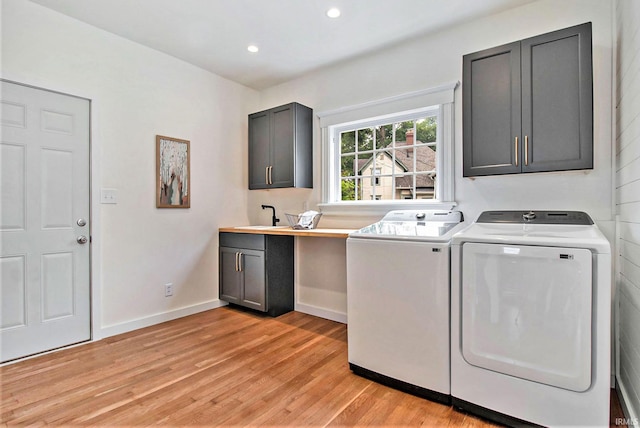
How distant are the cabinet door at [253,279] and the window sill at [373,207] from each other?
836mm

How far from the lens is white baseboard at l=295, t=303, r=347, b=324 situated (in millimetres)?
3244

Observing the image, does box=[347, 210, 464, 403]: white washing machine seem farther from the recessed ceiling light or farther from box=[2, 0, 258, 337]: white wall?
box=[2, 0, 258, 337]: white wall

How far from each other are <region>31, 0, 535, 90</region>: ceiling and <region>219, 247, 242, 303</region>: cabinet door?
200 centimetres

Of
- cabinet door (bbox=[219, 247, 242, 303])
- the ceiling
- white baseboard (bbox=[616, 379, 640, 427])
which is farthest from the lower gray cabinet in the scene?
white baseboard (bbox=[616, 379, 640, 427])

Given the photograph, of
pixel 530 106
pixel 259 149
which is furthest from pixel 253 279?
pixel 530 106

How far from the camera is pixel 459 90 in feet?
8.61

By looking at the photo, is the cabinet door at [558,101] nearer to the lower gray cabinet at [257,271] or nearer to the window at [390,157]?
the window at [390,157]

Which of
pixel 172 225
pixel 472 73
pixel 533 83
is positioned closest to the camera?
pixel 533 83

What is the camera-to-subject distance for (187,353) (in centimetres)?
250

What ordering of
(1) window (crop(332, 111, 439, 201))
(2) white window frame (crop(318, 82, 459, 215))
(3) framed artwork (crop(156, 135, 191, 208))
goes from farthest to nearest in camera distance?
(3) framed artwork (crop(156, 135, 191, 208)) < (1) window (crop(332, 111, 439, 201)) < (2) white window frame (crop(318, 82, 459, 215))

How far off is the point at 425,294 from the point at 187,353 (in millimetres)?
1818

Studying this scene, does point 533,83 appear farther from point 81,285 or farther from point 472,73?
Answer: point 81,285

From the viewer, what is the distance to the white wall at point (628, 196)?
1598 mm

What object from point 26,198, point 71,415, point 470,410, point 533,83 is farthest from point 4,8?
point 470,410
